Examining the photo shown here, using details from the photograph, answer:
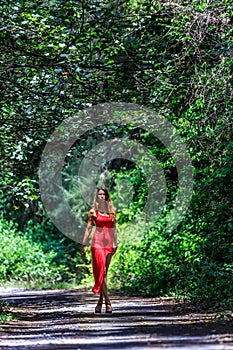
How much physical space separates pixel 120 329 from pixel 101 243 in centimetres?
335

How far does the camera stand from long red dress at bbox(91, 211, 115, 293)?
41.1 feet

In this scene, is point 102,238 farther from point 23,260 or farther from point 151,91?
point 23,260

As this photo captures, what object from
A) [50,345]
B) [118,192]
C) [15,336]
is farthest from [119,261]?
[50,345]

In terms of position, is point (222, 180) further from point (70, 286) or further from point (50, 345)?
point (70, 286)

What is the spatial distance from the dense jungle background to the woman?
178 cm

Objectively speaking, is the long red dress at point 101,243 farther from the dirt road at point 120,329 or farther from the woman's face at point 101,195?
the dirt road at point 120,329

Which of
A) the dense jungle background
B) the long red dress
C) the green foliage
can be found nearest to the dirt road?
the long red dress

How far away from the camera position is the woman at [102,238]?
40.9ft

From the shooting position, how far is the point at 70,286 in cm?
2512

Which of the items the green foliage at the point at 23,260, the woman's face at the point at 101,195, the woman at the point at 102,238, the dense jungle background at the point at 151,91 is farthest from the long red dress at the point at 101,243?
the green foliage at the point at 23,260

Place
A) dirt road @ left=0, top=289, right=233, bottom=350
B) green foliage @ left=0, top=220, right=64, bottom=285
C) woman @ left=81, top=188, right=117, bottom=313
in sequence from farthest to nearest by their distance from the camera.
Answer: green foliage @ left=0, top=220, right=64, bottom=285
woman @ left=81, top=188, right=117, bottom=313
dirt road @ left=0, top=289, right=233, bottom=350

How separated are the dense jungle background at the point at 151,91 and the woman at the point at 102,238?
178 cm

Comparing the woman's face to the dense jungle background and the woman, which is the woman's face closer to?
the woman

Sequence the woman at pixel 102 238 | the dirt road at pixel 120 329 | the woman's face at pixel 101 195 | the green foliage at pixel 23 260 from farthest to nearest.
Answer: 1. the green foliage at pixel 23 260
2. the woman's face at pixel 101 195
3. the woman at pixel 102 238
4. the dirt road at pixel 120 329
